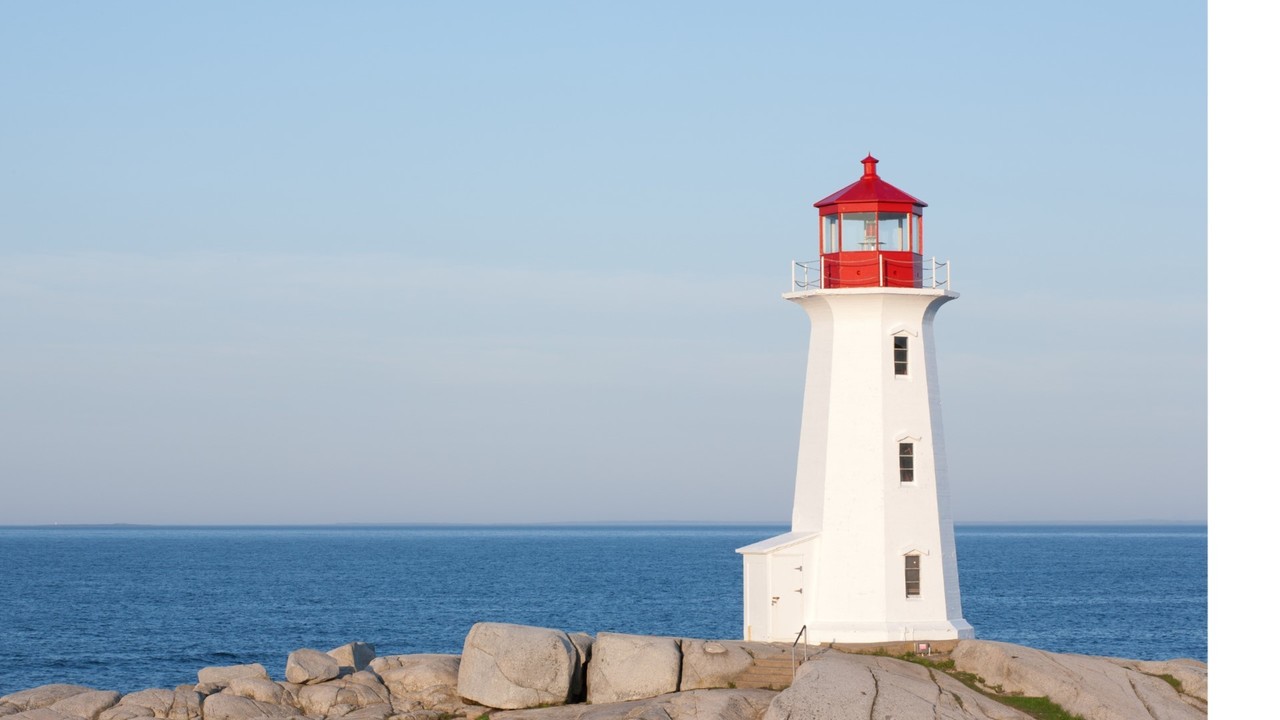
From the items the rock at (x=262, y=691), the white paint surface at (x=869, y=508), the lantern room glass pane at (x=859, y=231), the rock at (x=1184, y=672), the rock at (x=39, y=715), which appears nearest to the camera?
the rock at (x=1184, y=672)

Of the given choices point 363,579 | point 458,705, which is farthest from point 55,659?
point 363,579

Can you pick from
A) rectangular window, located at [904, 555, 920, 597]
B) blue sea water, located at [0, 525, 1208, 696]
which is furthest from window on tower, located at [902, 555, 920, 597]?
blue sea water, located at [0, 525, 1208, 696]

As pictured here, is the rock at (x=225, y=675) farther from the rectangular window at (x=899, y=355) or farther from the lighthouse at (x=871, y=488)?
the rectangular window at (x=899, y=355)

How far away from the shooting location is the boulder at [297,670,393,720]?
24844mm

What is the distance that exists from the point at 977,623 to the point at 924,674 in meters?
34.2

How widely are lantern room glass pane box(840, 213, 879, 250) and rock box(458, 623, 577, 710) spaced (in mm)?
9299

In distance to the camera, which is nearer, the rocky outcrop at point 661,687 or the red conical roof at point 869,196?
the rocky outcrop at point 661,687

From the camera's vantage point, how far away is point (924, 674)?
24.0 m

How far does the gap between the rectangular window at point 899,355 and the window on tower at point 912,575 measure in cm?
347

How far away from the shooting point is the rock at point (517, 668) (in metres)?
23.6

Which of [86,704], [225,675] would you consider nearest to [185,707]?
[86,704]

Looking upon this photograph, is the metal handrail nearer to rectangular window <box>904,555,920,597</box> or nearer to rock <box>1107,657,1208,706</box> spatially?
rectangular window <box>904,555,920,597</box>

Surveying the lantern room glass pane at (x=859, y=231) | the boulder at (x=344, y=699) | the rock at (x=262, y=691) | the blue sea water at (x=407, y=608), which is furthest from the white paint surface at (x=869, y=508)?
the blue sea water at (x=407, y=608)
